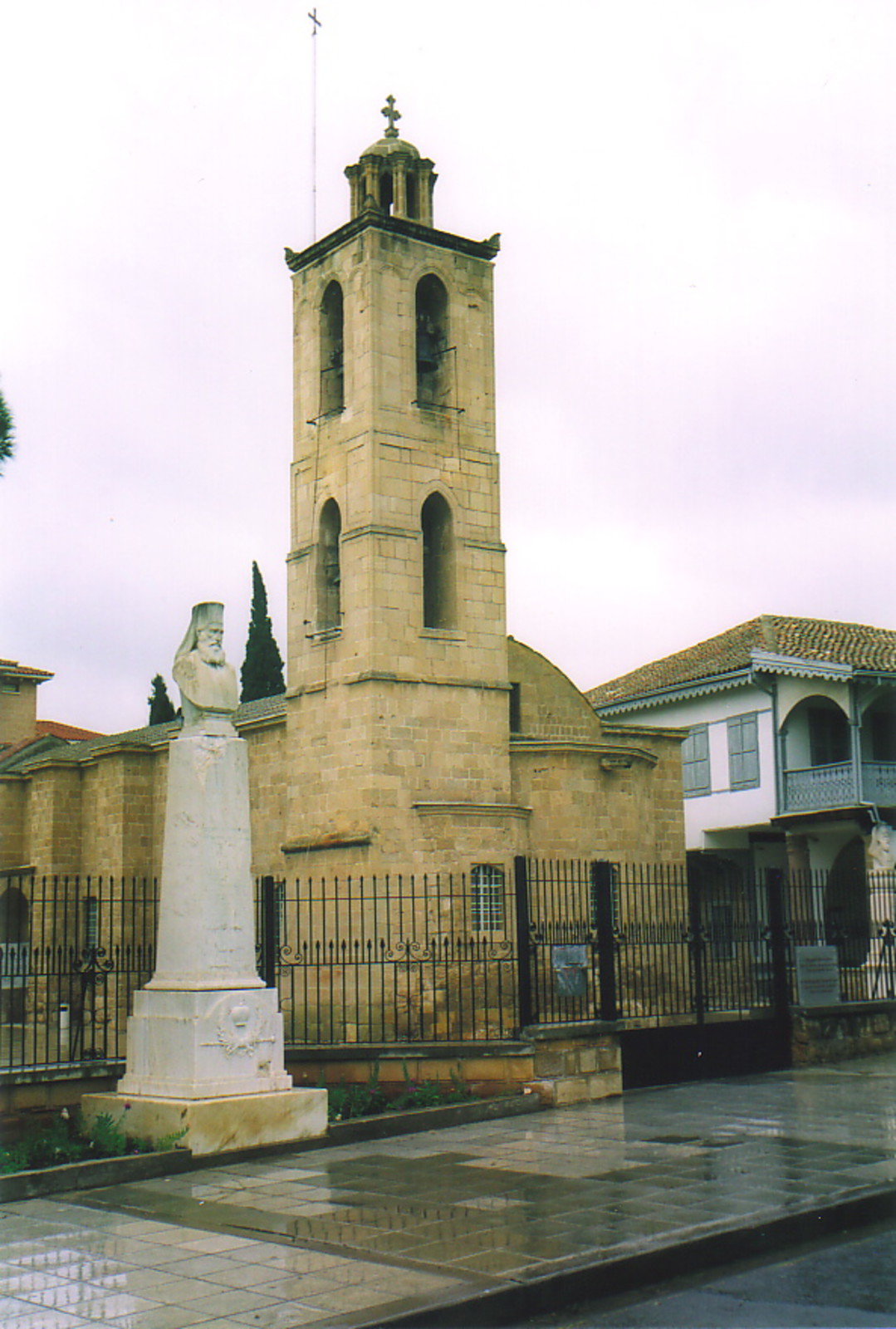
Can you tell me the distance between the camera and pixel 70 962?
13820 millimetres

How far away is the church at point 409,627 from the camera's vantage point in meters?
21.5

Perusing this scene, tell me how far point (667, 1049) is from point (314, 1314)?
863 cm

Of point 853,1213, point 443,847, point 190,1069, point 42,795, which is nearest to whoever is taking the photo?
point 853,1213

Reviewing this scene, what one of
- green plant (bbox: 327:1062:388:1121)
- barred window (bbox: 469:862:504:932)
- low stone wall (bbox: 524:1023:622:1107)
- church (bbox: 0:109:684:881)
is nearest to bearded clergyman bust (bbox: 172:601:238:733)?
green plant (bbox: 327:1062:388:1121)

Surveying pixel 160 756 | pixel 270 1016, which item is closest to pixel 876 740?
pixel 160 756

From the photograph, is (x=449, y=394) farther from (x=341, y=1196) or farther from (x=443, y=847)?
(x=341, y=1196)

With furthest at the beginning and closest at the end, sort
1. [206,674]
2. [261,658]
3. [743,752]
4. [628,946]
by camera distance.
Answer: [261,658] < [743,752] < [628,946] < [206,674]

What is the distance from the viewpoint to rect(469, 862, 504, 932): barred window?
69.7ft

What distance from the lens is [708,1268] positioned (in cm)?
709

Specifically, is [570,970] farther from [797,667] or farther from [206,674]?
[797,667]

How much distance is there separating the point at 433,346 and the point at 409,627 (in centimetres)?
538

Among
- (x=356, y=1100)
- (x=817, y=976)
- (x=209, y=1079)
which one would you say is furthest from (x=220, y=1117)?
(x=817, y=976)

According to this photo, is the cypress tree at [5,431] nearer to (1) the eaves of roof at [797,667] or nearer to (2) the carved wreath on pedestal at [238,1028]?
(2) the carved wreath on pedestal at [238,1028]

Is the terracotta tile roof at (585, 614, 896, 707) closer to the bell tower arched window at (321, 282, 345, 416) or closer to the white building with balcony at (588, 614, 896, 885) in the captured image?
the white building with balcony at (588, 614, 896, 885)
